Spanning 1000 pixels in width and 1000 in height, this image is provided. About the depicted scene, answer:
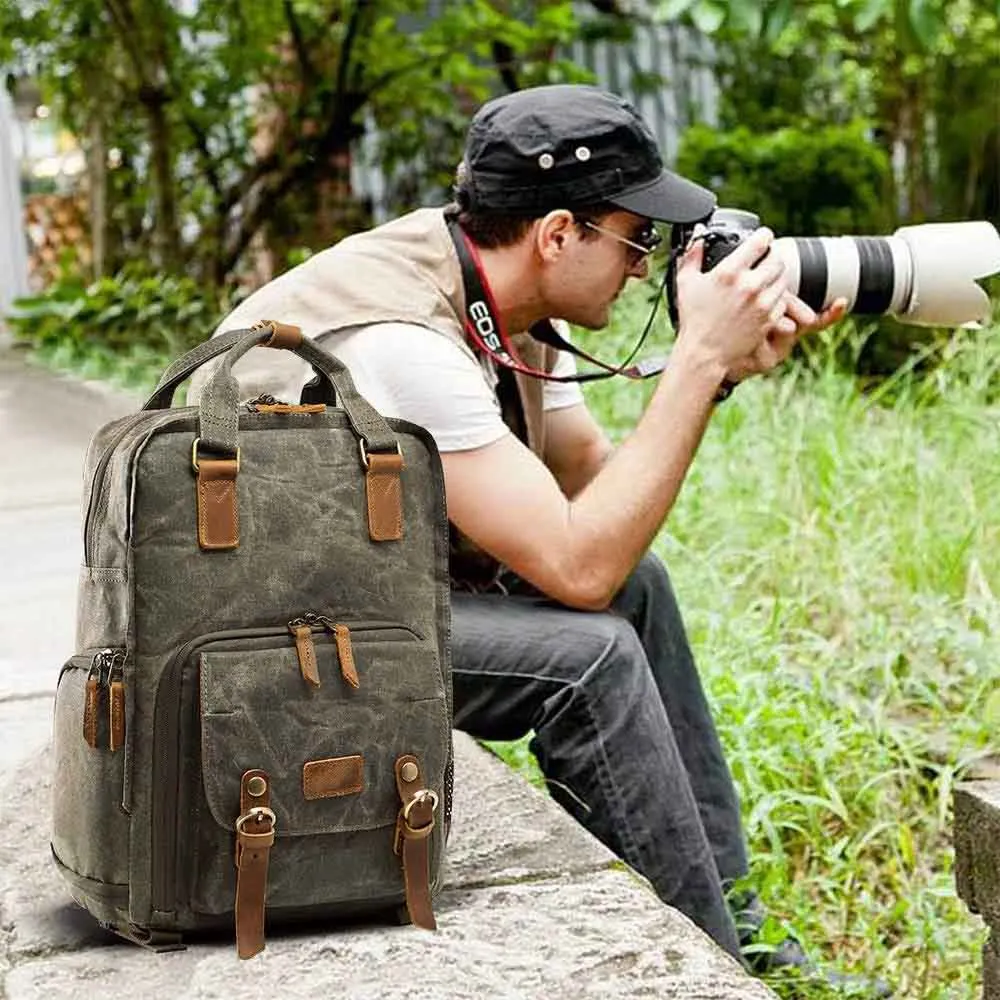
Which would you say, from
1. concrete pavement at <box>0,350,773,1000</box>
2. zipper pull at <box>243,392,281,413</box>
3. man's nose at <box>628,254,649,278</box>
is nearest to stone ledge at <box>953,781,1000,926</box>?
concrete pavement at <box>0,350,773,1000</box>

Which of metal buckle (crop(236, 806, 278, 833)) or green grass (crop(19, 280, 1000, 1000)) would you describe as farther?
green grass (crop(19, 280, 1000, 1000))

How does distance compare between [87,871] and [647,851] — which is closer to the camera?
[87,871]

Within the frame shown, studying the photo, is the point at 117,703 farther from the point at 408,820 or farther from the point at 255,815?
the point at 408,820

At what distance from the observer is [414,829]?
1.60 meters

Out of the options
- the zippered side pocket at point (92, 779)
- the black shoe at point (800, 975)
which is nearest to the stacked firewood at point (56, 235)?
the black shoe at point (800, 975)

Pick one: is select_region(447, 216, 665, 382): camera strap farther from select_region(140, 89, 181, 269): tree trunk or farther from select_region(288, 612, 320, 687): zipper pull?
select_region(140, 89, 181, 269): tree trunk

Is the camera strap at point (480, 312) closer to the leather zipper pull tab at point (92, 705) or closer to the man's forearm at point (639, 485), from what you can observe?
the man's forearm at point (639, 485)

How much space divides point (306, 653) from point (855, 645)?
1.98 meters

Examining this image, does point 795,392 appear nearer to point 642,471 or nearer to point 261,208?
point 642,471

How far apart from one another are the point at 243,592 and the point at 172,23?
23.9 feet

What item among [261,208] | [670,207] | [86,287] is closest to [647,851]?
[670,207]

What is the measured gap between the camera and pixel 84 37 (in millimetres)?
8516

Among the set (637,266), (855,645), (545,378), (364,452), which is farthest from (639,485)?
(855,645)

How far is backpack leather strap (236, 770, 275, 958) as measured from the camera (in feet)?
4.98
